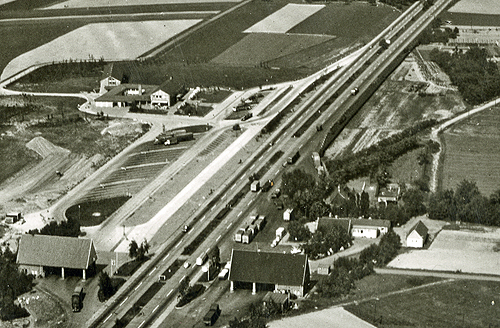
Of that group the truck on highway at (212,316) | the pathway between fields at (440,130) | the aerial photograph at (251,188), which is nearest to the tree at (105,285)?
the aerial photograph at (251,188)

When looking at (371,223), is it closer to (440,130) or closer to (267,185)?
(267,185)

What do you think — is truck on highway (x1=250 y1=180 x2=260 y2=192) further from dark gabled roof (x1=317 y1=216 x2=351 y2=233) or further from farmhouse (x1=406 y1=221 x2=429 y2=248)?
farmhouse (x1=406 y1=221 x2=429 y2=248)

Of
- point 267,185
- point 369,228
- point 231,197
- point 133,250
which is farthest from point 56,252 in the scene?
point 369,228

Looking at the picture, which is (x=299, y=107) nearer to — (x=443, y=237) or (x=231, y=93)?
(x=231, y=93)

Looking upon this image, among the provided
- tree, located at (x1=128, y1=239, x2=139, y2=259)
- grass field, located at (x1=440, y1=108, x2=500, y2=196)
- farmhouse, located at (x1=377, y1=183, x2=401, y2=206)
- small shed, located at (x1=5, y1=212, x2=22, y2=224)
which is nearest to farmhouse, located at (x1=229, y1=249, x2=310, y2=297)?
tree, located at (x1=128, y1=239, x2=139, y2=259)

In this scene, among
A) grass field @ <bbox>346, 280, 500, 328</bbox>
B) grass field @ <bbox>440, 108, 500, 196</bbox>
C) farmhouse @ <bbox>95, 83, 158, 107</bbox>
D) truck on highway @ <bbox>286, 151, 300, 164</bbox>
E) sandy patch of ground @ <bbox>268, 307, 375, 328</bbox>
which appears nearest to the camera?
sandy patch of ground @ <bbox>268, 307, 375, 328</bbox>
